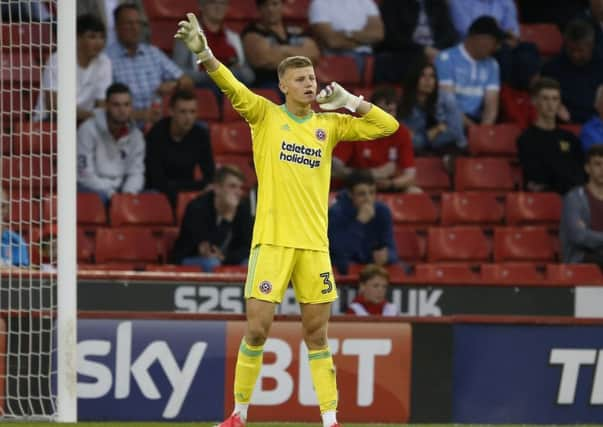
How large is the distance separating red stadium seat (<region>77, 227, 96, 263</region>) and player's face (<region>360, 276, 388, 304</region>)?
2.62m

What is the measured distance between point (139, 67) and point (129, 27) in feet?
1.23

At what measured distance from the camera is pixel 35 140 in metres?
11.0

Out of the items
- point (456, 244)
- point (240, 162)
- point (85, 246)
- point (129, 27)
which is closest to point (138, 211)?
point (85, 246)

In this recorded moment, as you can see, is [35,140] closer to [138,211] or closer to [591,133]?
[138,211]

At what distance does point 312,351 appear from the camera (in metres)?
7.45

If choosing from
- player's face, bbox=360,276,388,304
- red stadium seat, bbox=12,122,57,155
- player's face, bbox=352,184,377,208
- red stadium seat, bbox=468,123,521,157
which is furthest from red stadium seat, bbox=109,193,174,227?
red stadium seat, bbox=468,123,521,157

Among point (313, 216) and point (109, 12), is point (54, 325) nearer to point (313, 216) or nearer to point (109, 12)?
point (313, 216)

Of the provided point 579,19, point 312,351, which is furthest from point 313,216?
point 579,19

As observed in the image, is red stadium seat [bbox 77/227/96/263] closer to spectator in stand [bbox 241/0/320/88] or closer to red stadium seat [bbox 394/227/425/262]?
spectator in stand [bbox 241/0/320/88]

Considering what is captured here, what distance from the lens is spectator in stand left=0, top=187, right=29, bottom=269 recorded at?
962cm

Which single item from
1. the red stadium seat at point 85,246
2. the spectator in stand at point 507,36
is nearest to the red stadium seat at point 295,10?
the spectator in stand at point 507,36

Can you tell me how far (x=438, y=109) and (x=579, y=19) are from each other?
1.89 meters

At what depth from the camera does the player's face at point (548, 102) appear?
13.2 m

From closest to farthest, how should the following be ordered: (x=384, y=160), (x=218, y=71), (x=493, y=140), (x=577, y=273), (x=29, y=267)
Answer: (x=218, y=71)
(x=29, y=267)
(x=577, y=273)
(x=384, y=160)
(x=493, y=140)
